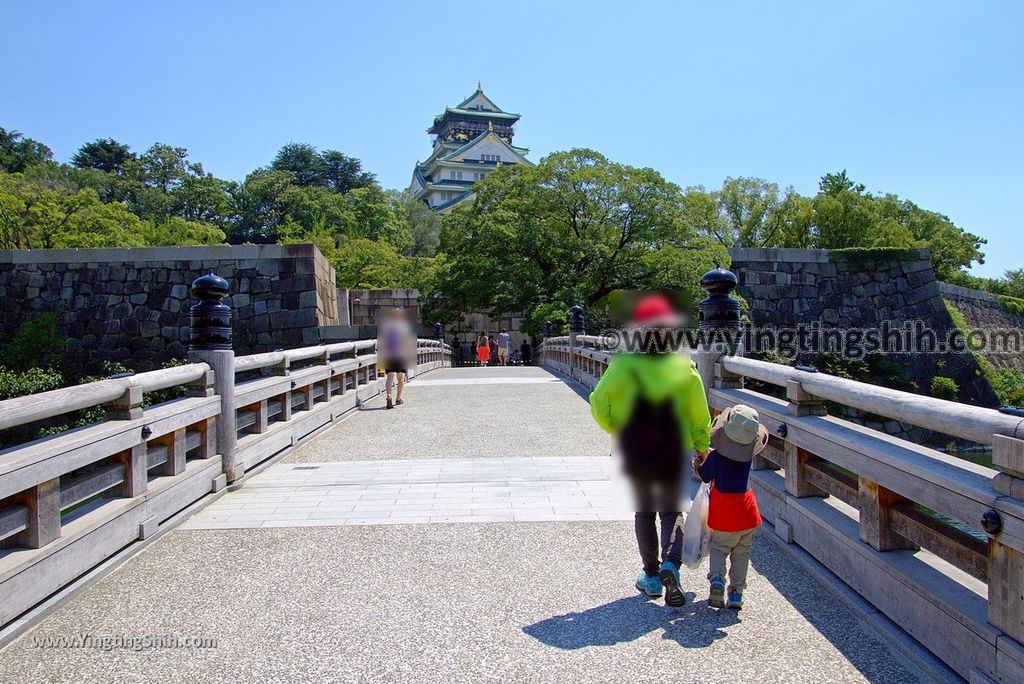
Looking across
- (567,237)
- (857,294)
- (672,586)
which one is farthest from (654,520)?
(857,294)

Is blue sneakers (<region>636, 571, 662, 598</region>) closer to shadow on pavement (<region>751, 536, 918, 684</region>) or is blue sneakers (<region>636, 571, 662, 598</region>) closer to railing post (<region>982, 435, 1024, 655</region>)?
shadow on pavement (<region>751, 536, 918, 684</region>)

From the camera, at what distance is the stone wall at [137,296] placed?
19156 millimetres

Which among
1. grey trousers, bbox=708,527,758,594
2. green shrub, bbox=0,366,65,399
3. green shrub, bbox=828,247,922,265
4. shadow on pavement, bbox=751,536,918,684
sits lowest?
green shrub, bbox=0,366,65,399

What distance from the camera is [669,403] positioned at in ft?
10.8

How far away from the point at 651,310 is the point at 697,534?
1.08 m

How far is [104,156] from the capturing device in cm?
5256

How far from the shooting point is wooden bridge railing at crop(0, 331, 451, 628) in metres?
3.10

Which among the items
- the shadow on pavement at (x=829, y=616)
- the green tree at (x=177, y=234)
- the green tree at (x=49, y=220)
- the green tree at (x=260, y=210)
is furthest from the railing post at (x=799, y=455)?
the green tree at (x=260, y=210)

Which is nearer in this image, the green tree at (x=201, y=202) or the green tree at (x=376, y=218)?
the green tree at (x=376, y=218)

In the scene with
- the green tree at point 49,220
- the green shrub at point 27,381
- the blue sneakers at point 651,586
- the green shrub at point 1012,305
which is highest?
the green tree at point 49,220

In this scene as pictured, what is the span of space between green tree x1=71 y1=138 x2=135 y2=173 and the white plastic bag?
191 feet

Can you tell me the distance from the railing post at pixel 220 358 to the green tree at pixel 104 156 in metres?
54.6

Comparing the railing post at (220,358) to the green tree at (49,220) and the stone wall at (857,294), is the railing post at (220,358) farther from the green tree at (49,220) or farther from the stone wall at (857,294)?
the green tree at (49,220)

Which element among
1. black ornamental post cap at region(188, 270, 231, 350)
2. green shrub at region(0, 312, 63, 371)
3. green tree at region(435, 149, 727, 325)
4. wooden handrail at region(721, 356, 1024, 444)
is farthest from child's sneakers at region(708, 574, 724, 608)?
green tree at region(435, 149, 727, 325)
